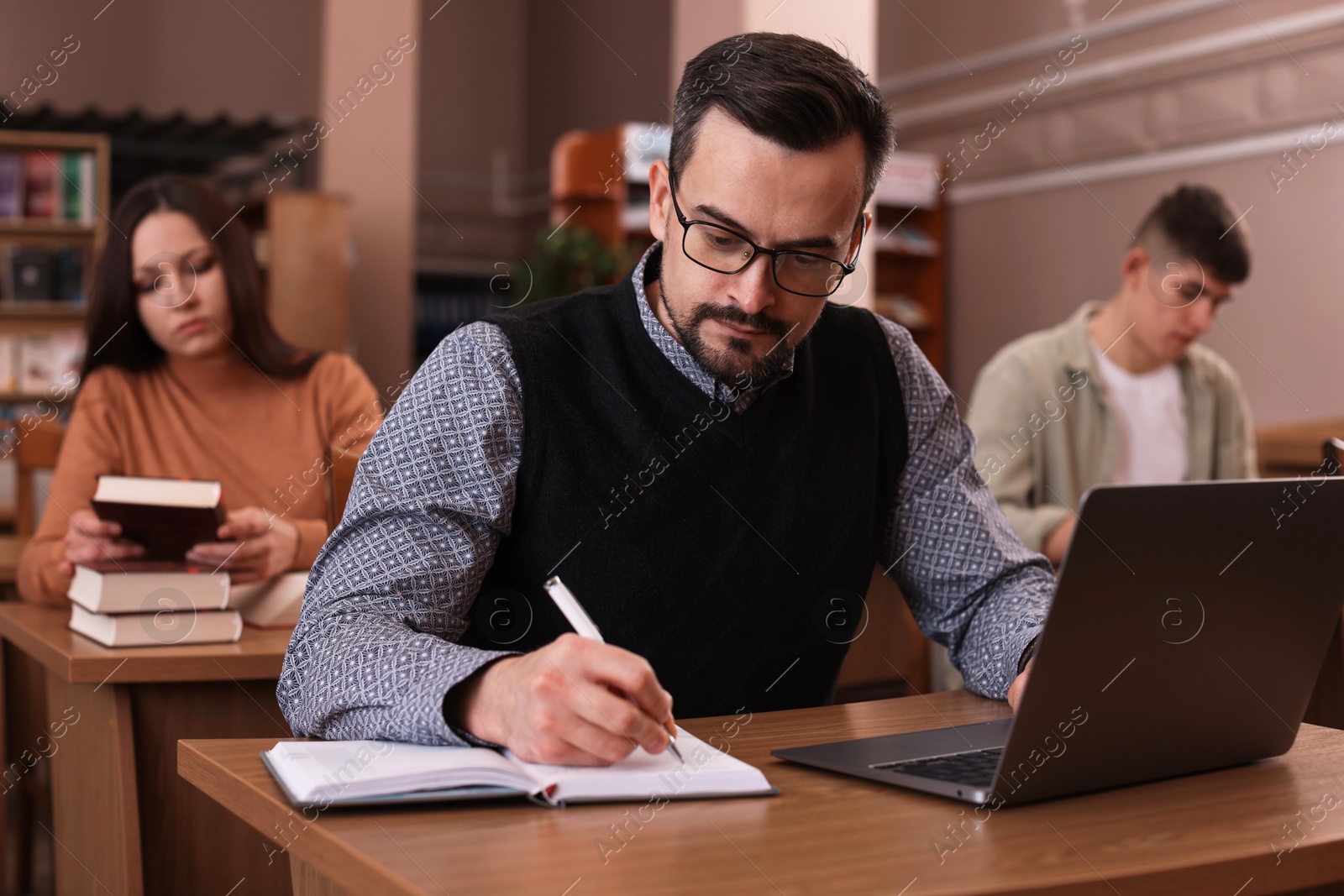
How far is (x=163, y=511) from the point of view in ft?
5.88

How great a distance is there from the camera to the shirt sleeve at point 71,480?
83.5 inches

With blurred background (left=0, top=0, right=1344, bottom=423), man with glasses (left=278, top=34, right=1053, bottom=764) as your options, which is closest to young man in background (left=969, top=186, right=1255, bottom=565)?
blurred background (left=0, top=0, right=1344, bottom=423)

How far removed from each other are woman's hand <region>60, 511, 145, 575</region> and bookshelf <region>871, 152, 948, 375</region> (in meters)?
5.00

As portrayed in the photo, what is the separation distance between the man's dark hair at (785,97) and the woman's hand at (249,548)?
97 cm

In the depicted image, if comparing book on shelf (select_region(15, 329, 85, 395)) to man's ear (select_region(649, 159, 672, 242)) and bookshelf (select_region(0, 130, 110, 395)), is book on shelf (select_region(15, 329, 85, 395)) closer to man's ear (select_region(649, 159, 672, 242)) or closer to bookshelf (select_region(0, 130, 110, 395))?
bookshelf (select_region(0, 130, 110, 395))

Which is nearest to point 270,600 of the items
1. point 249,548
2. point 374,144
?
point 249,548

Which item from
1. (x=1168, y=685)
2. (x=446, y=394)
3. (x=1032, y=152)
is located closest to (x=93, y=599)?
(x=446, y=394)

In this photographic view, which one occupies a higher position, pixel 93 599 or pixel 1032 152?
pixel 1032 152

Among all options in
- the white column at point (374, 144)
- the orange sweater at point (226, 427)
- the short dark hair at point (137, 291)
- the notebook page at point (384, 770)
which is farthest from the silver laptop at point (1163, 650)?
the white column at point (374, 144)

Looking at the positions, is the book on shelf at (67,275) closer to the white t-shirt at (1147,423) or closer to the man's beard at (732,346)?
the white t-shirt at (1147,423)

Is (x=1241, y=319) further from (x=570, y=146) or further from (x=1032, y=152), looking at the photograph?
(x=570, y=146)

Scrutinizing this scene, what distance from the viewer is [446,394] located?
4.14 ft

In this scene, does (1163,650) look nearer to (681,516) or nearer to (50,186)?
(681,516)

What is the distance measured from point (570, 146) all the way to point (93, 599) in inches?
209
